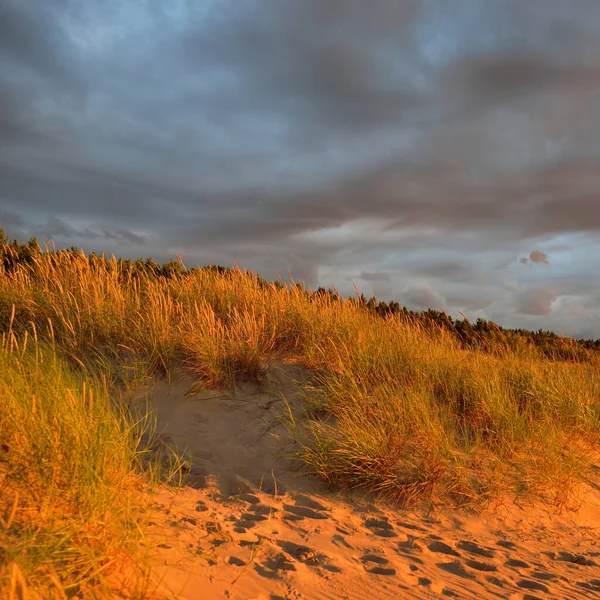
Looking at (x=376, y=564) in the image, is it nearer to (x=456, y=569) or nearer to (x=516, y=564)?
(x=456, y=569)

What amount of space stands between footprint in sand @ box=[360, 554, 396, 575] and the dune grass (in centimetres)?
103

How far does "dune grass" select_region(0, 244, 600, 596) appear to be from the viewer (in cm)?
304

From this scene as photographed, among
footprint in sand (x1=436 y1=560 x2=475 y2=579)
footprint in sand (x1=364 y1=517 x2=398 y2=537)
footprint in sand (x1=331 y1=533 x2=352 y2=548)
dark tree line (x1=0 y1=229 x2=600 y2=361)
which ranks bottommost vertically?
footprint in sand (x1=436 y1=560 x2=475 y2=579)

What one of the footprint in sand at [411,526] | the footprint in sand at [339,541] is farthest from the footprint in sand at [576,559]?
the footprint in sand at [339,541]

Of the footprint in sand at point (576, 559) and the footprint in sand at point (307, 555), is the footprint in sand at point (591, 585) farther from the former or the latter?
the footprint in sand at point (307, 555)

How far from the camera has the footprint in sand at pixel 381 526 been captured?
14.0 ft

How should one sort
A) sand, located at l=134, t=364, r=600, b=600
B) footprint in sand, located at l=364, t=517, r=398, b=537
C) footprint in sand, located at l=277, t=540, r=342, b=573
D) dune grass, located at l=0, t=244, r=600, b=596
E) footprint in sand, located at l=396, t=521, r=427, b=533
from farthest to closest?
footprint in sand, located at l=396, t=521, r=427, b=533 < footprint in sand, located at l=364, t=517, r=398, b=537 < footprint in sand, located at l=277, t=540, r=342, b=573 < sand, located at l=134, t=364, r=600, b=600 < dune grass, located at l=0, t=244, r=600, b=596

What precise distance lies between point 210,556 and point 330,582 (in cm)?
80

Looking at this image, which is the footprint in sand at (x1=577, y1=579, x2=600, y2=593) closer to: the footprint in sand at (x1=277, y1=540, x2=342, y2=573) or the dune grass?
the dune grass

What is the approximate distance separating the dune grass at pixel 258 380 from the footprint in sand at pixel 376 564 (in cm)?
103

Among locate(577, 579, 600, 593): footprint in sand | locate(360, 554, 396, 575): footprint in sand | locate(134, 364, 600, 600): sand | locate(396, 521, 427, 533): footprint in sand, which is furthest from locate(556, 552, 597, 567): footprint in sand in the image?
locate(360, 554, 396, 575): footprint in sand

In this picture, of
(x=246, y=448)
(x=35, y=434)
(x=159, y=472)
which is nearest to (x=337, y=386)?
(x=246, y=448)

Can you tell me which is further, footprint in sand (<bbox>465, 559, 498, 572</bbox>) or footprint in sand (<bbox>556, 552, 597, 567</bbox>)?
footprint in sand (<bbox>556, 552, 597, 567</bbox>)

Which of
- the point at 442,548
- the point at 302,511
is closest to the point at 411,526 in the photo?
the point at 442,548
